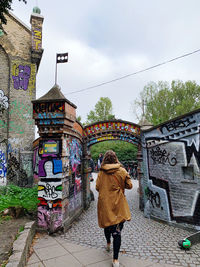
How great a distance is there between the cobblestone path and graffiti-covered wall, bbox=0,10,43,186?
19.7ft

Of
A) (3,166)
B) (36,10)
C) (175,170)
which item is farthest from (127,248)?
(36,10)

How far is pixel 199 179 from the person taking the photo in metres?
5.10

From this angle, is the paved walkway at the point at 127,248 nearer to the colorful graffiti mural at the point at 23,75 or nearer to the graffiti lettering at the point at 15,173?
the graffiti lettering at the point at 15,173

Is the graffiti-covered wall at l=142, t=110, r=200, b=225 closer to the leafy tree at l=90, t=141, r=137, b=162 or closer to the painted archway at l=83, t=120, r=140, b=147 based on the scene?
the painted archway at l=83, t=120, r=140, b=147

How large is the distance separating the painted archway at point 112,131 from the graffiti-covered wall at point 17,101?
15.2 feet

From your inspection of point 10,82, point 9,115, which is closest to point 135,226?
point 9,115

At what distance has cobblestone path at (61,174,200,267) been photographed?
3863mm

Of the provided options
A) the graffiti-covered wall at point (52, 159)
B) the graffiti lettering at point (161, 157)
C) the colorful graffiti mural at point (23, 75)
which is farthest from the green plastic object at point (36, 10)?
the graffiti lettering at point (161, 157)

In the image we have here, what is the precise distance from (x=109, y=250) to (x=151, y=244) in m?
1.06

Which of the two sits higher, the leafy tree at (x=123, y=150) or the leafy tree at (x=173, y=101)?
the leafy tree at (x=173, y=101)

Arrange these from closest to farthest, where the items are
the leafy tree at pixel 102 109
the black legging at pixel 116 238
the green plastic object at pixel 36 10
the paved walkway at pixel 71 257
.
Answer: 1. the black legging at pixel 116 238
2. the paved walkway at pixel 71 257
3. the green plastic object at pixel 36 10
4. the leafy tree at pixel 102 109

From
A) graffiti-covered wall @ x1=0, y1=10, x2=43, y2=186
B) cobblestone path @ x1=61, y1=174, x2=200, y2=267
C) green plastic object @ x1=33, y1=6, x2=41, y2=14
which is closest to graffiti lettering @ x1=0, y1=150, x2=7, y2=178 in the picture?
graffiti-covered wall @ x1=0, y1=10, x2=43, y2=186

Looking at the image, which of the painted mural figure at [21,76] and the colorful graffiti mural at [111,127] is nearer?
the colorful graffiti mural at [111,127]

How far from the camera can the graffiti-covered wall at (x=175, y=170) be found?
5254mm
